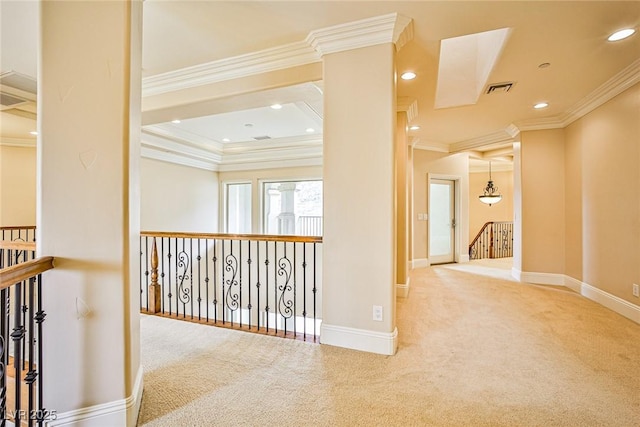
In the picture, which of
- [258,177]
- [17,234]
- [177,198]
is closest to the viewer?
[17,234]

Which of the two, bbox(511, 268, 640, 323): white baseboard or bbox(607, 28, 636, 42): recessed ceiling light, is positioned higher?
bbox(607, 28, 636, 42): recessed ceiling light

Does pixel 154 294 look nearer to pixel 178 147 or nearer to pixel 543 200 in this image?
pixel 178 147

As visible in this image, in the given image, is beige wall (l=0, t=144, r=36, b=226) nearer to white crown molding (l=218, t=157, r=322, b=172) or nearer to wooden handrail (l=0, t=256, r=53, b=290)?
white crown molding (l=218, t=157, r=322, b=172)

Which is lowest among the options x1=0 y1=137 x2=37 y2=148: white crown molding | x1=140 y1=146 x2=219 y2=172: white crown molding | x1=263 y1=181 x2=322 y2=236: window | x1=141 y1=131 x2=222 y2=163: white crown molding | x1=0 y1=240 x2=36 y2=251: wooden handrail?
x1=0 y1=240 x2=36 y2=251: wooden handrail

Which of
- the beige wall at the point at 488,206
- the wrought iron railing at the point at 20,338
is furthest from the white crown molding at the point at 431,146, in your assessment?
the wrought iron railing at the point at 20,338

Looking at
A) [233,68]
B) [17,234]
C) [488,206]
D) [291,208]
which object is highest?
[233,68]

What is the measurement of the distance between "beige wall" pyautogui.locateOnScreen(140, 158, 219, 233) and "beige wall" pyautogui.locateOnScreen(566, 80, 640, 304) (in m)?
6.80

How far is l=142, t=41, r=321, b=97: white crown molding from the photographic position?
112 inches

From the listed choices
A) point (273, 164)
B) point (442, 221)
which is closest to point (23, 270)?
point (273, 164)

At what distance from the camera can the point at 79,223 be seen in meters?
1.60

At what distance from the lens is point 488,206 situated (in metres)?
9.45

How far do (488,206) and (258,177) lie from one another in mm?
6995

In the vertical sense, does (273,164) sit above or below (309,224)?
above

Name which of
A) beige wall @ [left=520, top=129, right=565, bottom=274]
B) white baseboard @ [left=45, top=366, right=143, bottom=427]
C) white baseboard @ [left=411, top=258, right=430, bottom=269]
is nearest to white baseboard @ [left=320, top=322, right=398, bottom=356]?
white baseboard @ [left=45, top=366, right=143, bottom=427]
